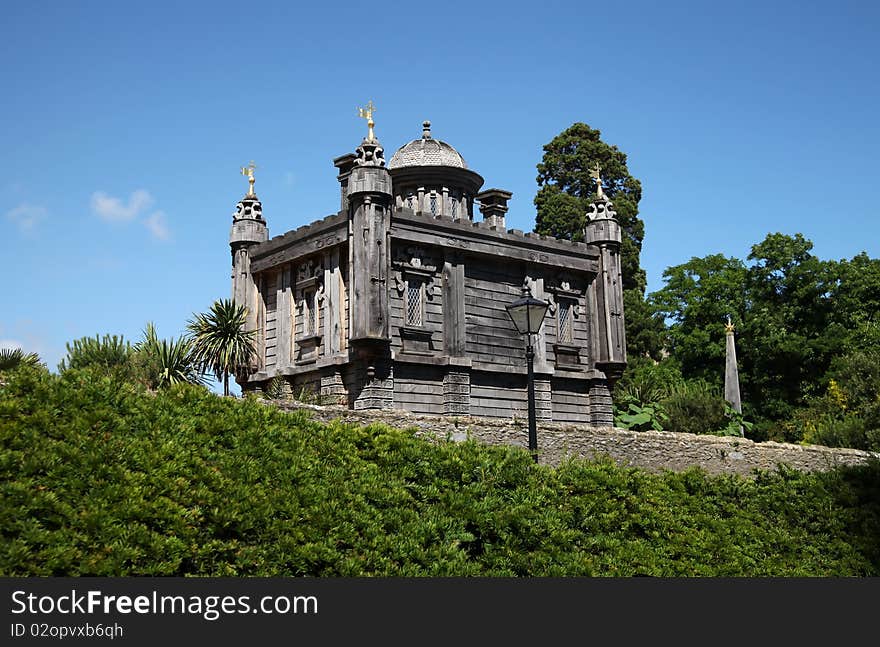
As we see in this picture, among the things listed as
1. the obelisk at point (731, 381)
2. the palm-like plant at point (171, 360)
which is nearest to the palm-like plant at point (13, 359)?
the palm-like plant at point (171, 360)

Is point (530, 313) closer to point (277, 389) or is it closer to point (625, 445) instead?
point (625, 445)

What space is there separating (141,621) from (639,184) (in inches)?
1586

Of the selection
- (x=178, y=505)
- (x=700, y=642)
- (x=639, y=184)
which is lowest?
(x=700, y=642)

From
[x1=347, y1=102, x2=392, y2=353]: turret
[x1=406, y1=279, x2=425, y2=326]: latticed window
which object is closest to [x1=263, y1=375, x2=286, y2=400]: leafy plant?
[x1=347, y1=102, x2=392, y2=353]: turret

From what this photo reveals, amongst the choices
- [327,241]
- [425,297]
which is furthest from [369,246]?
[425,297]

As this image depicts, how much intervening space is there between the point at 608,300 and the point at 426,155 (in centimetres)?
684

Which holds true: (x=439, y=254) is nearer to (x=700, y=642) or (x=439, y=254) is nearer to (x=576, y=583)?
(x=576, y=583)

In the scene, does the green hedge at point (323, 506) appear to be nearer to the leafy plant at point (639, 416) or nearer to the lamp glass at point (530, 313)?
the lamp glass at point (530, 313)

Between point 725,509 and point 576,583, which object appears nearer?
point 576,583

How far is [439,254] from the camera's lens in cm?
2277

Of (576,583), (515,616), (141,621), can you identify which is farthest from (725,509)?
(141,621)

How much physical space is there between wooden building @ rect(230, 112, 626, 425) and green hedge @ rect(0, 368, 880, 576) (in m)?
7.01

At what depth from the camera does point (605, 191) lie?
4481cm

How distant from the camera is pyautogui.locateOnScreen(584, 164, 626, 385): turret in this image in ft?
84.6
